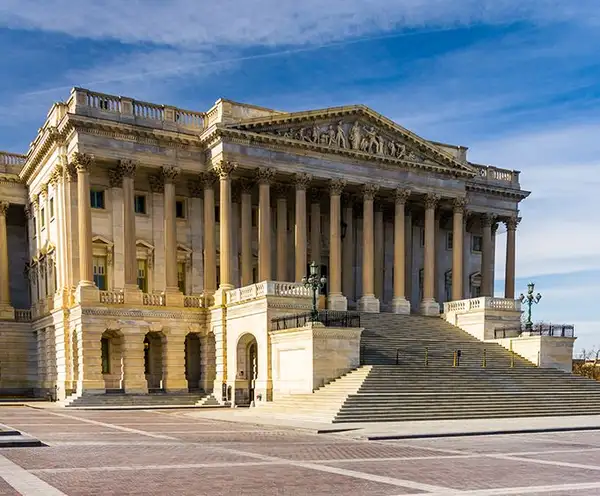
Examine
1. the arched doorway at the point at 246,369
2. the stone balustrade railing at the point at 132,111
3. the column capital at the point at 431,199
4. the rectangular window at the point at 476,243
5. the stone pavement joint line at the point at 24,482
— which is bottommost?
the arched doorway at the point at 246,369

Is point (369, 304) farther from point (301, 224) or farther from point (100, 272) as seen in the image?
point (100, 272)

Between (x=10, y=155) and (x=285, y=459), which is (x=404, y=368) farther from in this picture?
(x=10, y=155)

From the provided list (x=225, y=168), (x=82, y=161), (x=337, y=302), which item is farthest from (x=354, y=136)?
(x=82, y=161)

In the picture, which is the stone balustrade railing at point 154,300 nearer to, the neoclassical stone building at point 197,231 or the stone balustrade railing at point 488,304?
the neoclassical stone building at point 197,231

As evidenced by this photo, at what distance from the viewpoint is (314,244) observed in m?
56.5

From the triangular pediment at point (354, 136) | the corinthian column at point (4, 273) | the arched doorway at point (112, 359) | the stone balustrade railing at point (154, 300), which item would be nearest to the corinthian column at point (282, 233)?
the triangular pediment at point (354, 136)

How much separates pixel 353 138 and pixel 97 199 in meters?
18.4

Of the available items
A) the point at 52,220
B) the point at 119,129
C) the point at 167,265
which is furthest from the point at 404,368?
the point at 52,220

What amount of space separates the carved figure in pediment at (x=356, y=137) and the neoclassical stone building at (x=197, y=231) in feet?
0.26

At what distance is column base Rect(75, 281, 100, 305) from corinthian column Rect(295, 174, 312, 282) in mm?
13379

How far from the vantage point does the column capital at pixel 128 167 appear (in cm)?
4859

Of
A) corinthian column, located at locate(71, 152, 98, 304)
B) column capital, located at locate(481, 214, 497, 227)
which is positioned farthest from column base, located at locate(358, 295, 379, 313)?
corinthian column, located at locate(71, 152, 98, 304)

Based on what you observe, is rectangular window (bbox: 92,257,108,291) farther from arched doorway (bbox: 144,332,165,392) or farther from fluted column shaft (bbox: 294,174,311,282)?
fluted column shaft (bbox: 294,174,311,282)

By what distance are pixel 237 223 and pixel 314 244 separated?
609 cm
